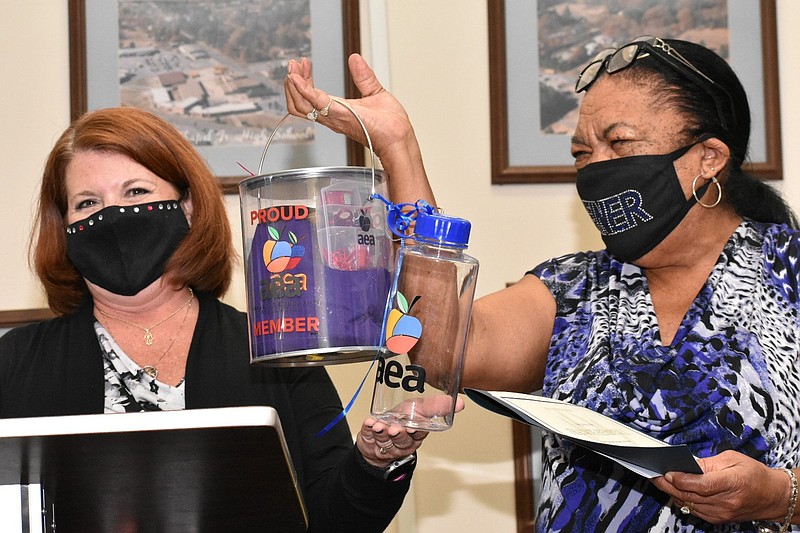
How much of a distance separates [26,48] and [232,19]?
51 cm

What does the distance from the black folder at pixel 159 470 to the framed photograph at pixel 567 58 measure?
148 centimetres

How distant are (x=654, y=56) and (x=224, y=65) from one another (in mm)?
1128

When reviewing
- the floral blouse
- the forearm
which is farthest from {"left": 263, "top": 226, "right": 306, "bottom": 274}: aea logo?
the floral blouse

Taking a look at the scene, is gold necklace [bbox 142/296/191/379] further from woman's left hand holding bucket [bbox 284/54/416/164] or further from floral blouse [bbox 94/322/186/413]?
woman's left hand holding bucket [bbox 284/54/416/164]

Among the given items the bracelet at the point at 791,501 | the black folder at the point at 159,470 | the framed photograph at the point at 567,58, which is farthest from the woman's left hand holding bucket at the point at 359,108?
the framed photograph at the point at 567,58

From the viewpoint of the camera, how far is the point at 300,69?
4.96 ft

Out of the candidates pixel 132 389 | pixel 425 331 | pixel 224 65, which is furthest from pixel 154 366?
pixel 224 65

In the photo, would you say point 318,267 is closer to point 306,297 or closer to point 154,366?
point 306,297

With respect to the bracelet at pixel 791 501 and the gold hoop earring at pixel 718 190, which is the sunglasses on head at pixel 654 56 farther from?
the bracelet at pixel 791 501

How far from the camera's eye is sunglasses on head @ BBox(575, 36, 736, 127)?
69.6 inches

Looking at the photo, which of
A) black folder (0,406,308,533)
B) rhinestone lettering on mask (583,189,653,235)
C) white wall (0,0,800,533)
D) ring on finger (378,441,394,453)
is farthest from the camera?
white wall (0,0,800,533)

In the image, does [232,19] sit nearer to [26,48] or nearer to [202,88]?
[202,88]

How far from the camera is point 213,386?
1.66 meters

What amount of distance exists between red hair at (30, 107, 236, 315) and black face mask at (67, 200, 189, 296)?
39 mm
